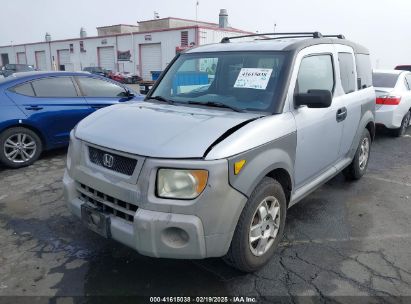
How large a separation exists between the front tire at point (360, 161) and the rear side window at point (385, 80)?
3.28 metres

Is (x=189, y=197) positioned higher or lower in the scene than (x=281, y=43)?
lower

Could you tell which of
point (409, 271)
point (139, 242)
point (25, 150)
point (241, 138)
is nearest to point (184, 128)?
point (241, 138)

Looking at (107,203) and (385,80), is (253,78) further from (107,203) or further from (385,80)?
(385,80)

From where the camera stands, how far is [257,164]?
2.70 m

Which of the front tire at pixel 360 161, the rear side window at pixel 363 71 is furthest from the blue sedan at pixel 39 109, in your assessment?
the front tire at pixel 360 161

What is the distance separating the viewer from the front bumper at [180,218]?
7.89 ft

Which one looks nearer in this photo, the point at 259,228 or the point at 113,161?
the point at 113,161

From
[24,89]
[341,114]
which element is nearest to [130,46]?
[24,89]

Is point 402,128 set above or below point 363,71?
below

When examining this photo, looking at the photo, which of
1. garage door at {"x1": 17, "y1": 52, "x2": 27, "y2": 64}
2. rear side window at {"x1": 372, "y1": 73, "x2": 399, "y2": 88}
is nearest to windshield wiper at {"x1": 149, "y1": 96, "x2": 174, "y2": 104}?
rear side window at {"x1": 372, "y1": 73, "x2": 399, "y2": 88}

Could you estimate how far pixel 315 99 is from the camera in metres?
3.09

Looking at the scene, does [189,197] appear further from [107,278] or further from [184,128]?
[107,278]

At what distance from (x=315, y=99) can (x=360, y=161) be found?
2530 millimetres

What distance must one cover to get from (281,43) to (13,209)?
3.64 meters
